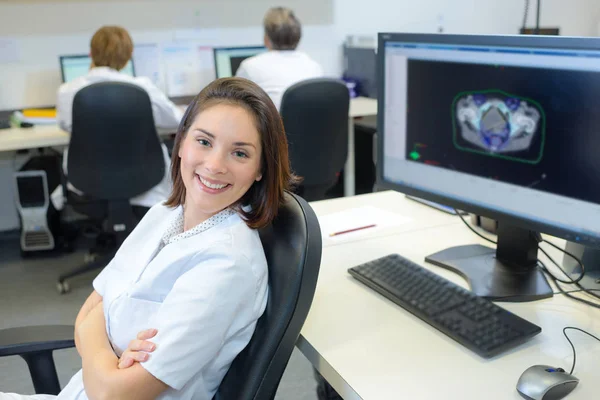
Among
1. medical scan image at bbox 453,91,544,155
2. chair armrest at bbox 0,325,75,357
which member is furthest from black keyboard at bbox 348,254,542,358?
chair armrest at bbox 0,325,75,357

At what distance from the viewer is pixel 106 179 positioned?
2.51 m

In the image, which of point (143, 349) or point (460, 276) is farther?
point (460, 276)

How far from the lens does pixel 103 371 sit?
0.93 metres

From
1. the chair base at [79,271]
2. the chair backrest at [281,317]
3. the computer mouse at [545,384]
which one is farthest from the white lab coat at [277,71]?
the computer mouse at [545,384]

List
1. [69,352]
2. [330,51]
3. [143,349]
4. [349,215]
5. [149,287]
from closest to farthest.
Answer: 1. [143,349]
2. [149,287]
3. [349,215]
4. [69,352]
5. [330,51]

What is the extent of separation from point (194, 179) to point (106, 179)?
63.4 inches

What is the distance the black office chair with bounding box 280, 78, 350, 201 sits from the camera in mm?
2551

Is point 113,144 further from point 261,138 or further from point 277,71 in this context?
point 261,138

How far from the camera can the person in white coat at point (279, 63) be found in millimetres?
3031

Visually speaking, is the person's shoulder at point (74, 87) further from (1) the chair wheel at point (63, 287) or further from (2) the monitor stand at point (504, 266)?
(2) the monitor stand at point (504, 266)

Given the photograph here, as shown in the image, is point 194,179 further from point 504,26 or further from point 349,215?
point 504,26

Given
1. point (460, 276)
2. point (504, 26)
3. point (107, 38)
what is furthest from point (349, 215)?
point (504, 26)

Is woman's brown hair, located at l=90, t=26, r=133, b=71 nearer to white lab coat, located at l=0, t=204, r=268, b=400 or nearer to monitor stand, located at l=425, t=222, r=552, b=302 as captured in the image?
Answer: white lab coat, located at l=0, t=204, r=268, b=400

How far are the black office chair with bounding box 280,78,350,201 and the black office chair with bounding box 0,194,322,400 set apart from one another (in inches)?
58.9
